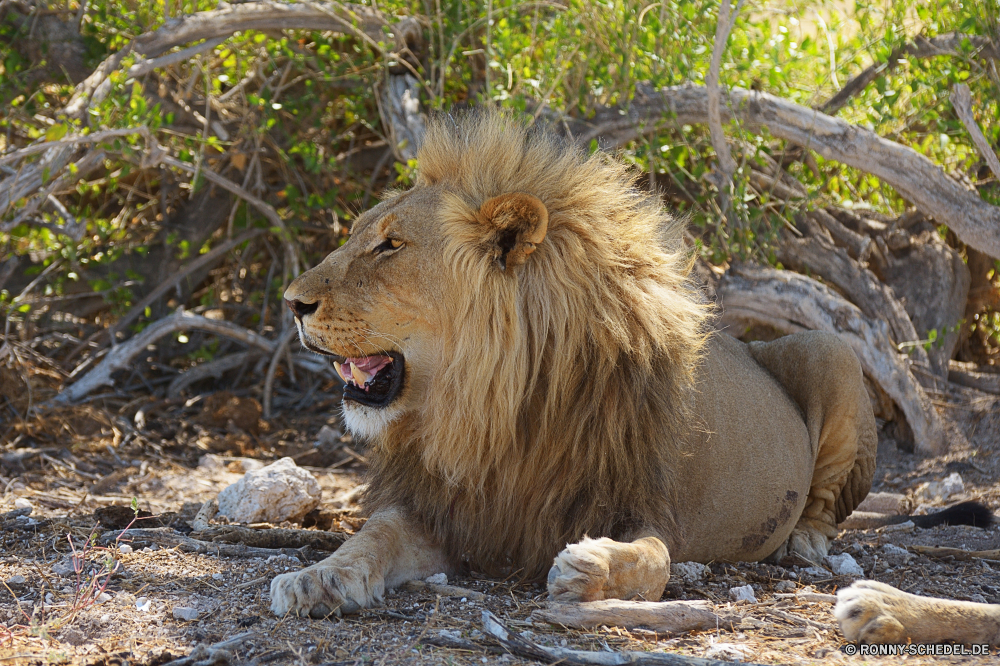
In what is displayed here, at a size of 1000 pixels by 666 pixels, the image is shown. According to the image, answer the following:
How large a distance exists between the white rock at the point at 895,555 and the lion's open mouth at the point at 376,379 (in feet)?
6.34

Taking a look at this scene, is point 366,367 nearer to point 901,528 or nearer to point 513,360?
point 513,360

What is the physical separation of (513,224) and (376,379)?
2.12 feet

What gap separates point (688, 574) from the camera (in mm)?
2971

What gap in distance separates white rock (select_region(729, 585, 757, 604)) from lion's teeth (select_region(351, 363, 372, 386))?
4.19ft

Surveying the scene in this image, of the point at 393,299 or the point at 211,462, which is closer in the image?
the point at 393,299

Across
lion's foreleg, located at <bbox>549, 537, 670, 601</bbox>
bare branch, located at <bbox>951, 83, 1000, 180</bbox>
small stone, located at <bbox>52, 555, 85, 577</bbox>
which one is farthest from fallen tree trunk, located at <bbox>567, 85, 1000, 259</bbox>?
small stone, located at <bbox>52, 555, 85, 577</bbox>

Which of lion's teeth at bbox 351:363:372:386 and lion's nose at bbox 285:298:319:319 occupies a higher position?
lion's nose at bbox 285:298:319:319

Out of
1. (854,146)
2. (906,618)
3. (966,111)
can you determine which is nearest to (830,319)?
(854,146)

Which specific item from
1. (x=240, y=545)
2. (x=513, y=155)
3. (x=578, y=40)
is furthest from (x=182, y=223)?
(x=513, y=155)

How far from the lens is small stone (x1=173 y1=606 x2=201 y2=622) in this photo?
246 cm

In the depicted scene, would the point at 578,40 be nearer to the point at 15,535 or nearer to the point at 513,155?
the point at 513,155

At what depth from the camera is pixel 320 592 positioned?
97.8 inches

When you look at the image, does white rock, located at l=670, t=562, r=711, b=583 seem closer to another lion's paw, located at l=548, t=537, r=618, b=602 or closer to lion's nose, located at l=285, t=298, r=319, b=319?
another lion's paw, located at l=548, t=537, r=618, b=602

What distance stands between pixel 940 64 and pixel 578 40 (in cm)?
183
